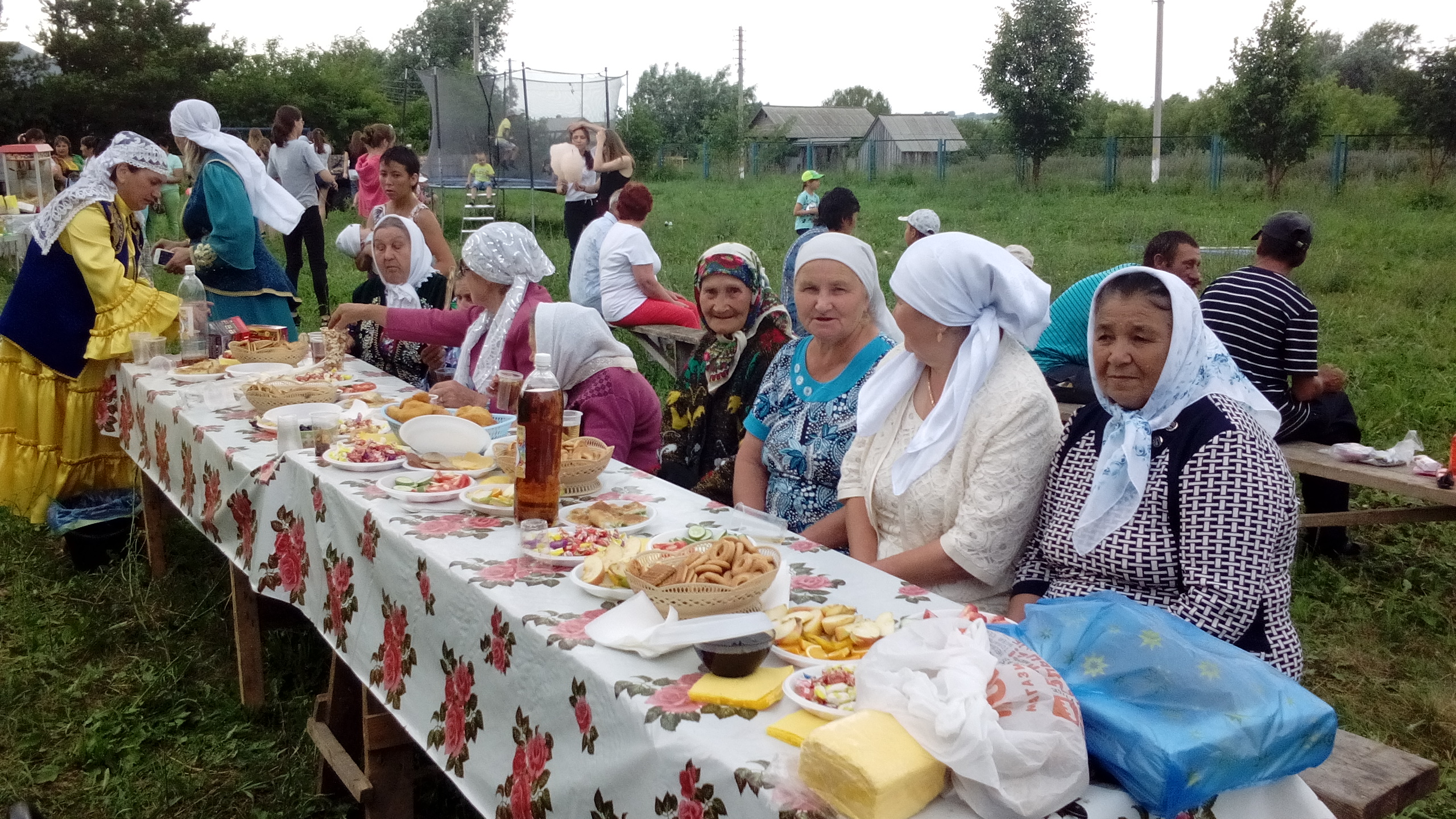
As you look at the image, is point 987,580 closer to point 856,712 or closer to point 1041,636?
point 1041,636

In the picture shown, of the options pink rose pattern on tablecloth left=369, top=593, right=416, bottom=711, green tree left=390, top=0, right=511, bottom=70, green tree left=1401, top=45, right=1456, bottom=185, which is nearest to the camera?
pink rose pattern on tablecloth left=369, top=593, right=416, bottom=711

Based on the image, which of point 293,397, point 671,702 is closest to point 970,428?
point 671,702

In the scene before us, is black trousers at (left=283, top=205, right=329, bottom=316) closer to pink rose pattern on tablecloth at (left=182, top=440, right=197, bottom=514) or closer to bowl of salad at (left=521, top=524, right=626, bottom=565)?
pink rose pattern on tablecloth at (left=182, top=440, right=197, bottom=514)

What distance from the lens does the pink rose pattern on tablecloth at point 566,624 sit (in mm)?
1752

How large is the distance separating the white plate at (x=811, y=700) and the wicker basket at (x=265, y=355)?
3.35 meters

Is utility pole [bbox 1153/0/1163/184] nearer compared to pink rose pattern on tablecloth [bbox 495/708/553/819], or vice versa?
pink rose pattern on tablecloth [bbox 495/708/553/819]

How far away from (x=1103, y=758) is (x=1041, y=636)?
0.22m

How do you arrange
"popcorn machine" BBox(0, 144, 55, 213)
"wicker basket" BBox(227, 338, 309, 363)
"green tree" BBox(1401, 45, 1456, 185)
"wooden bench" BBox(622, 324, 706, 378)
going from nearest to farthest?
"wicker basket" BBox(227, 338, 309, 363)
"wooden bench" BBox(622, 324, 706, 378)
"popcorn machine" BBox(0, 144, 55, 213)
"green tree" BBox(1401, 45, 1456, 185)

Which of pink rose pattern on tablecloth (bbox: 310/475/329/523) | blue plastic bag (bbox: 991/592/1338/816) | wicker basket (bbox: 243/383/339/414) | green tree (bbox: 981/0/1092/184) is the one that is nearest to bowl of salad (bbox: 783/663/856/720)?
blue plastic bag (bbox: 991/592/1338/816)

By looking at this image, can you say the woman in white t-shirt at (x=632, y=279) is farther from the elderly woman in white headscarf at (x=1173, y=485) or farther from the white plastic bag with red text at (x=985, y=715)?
the white plastic bag with red text at (x=985, y=715)

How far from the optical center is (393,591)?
235 cm

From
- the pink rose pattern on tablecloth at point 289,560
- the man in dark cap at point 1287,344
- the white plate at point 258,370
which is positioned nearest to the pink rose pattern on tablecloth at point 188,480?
the white plate at point 258,370

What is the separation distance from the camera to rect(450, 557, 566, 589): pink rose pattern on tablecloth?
2031mm

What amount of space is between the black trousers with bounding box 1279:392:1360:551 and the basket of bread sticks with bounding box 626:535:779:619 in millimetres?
3820
